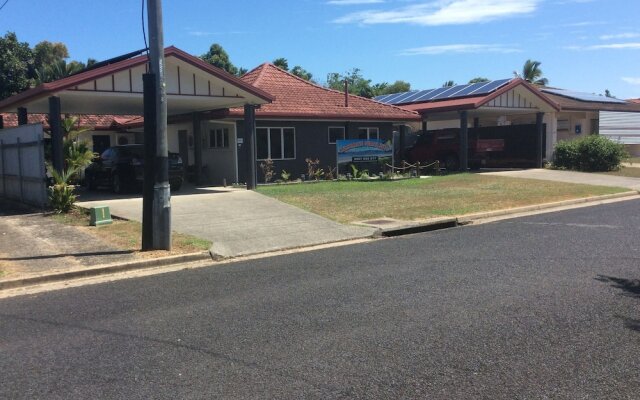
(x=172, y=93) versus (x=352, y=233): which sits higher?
(x=172, y=93)

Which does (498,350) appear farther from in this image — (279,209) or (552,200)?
(552,200)

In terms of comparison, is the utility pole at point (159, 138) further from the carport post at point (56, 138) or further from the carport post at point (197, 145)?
the carport post at point (197, 145)

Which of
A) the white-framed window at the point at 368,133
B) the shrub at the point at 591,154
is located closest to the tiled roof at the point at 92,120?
the white-framed window at the point at 368,133

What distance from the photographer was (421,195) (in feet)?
57.2

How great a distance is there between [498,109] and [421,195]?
1210cm

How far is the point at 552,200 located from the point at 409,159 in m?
12.5

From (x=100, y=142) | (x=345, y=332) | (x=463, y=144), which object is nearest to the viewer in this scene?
(x=345, y=332)

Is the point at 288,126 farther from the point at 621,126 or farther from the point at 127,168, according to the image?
the point at 621,126

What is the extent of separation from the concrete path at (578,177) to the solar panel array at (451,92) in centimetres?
419

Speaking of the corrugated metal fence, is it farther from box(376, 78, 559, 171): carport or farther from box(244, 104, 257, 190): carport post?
box(244, 104, 257, 190): carport post

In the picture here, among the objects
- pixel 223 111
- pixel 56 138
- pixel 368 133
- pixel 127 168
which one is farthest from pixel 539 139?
pixel 56 138

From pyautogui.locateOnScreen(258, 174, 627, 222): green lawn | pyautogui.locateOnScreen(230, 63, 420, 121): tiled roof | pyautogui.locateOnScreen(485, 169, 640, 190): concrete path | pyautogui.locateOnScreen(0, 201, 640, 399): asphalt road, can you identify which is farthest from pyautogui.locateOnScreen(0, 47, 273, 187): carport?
pyautogui.locateOnScreen(485, 169, 640, 190): concrete path

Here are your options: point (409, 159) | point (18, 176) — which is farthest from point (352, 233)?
point (409, 159)

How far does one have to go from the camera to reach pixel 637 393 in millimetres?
3961
